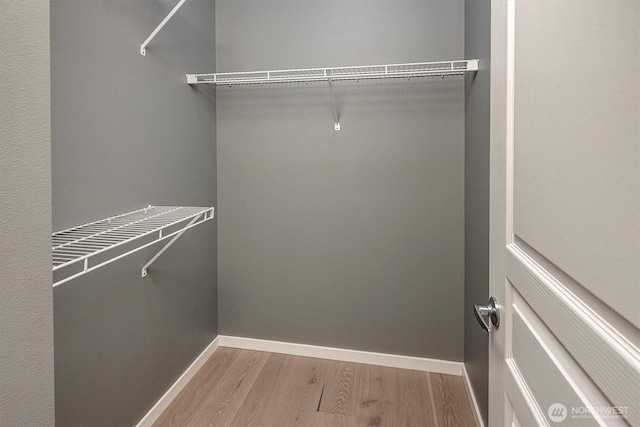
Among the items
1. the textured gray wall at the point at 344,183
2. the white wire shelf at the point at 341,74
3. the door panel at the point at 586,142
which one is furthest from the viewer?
the textured gray wall at the point at 344,183

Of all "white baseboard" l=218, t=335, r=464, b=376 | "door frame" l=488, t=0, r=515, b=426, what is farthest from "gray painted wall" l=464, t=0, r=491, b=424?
"door frame" l=488, t=0, r=515, b=426

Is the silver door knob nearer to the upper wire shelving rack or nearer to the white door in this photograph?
the white door

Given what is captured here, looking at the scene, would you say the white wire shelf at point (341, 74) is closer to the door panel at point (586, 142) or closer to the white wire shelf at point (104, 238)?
the white wire shelf at point (104, 238)

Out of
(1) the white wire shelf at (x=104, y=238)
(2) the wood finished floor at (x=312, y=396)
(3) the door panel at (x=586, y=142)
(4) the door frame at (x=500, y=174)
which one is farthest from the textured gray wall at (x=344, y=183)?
(3) the door panel at (x=586, y=142)

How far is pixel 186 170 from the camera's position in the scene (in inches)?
72.6

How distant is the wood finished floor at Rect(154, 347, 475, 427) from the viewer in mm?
1618

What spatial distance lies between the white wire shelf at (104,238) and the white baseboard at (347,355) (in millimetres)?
953

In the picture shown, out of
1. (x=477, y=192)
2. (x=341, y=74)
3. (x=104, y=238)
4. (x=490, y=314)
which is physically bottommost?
(x=490, y=314)

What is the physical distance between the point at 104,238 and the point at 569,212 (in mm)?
1210

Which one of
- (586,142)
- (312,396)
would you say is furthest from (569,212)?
(312,396)

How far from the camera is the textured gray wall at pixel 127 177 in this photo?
1.15m

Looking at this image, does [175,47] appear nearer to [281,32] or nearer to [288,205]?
[281,32]

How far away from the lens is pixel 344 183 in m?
2.03

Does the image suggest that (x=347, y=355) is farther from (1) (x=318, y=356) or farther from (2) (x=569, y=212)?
(2) (x=569, y=212)
